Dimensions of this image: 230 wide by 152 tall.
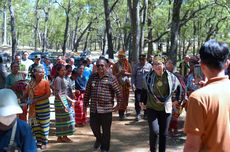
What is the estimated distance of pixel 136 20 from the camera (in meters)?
13.7

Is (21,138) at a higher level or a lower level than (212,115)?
lower

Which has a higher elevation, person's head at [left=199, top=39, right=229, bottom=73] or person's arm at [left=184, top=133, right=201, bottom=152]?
person's head at [left=199, top=39, right=229, bottom=73]

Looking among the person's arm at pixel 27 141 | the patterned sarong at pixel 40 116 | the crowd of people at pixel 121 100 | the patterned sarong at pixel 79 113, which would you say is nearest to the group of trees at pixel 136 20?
the patterned sarong at pixel 79 113

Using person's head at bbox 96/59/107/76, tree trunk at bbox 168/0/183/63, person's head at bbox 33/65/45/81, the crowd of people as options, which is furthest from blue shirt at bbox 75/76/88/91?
tree trunk at bbox 168/0/183/63

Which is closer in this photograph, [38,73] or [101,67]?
[101,67]

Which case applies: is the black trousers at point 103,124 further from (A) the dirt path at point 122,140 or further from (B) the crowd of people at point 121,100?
(A) the dirt path at point 122,140

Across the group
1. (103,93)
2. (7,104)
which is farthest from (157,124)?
(7,104)

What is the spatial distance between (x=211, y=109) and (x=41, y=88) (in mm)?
4659

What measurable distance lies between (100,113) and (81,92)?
346 cm

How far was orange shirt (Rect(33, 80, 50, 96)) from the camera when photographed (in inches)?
266

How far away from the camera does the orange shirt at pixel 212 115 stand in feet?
8.28

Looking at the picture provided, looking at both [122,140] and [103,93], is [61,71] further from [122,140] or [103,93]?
[122,140]

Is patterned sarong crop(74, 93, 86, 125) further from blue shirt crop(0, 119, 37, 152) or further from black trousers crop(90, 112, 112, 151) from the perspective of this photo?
blue shirt crop(0, 119, 37, 152)

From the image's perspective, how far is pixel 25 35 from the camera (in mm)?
84688
